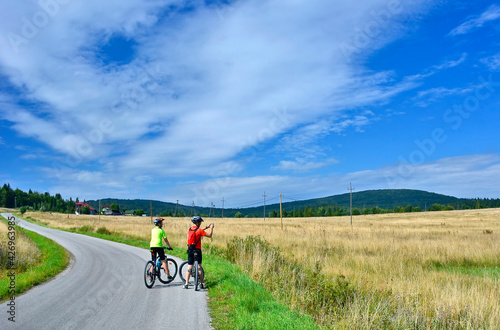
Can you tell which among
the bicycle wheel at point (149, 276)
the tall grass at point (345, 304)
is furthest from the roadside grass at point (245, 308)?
the bicycle wheel at point (149, 276)

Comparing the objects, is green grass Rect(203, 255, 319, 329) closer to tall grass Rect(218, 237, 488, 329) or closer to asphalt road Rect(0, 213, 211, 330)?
asphalt road Rect(0, 213, 211, 330)

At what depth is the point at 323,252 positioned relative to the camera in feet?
57.0

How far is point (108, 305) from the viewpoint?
24.8 ft

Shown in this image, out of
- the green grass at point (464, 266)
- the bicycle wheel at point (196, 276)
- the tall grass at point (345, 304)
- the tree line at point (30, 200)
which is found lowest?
the green grass at point (464, 266)

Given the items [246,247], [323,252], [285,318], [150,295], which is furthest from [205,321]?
[323,252]

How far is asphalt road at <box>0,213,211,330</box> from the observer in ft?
Answer: 20.4

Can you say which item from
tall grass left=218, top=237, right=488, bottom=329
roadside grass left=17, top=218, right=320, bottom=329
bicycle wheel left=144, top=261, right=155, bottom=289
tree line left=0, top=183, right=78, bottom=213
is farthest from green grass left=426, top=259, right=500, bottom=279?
tree line left=0, top=183, right=78, bottom=213

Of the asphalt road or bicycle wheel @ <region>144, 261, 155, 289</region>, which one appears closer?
the asphalt road

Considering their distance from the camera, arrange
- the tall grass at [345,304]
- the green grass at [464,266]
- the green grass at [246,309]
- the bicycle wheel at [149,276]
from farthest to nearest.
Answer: the green grass at [464,266] < the bicycle wheel at [149,276] < the tall grass at [345,304] < the green grass at [246,309]

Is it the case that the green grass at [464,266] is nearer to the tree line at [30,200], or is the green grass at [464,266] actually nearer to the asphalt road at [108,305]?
the asphalt road at [108,305]

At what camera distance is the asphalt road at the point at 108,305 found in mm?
6230

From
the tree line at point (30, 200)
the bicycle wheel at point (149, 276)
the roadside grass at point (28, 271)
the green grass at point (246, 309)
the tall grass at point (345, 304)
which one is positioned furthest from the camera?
the tree line at point (30, 200)

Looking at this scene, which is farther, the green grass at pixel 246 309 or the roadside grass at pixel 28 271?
the roadside grass at pixel 28 271

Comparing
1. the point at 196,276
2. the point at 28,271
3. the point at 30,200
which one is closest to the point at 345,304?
the point at 196,276
